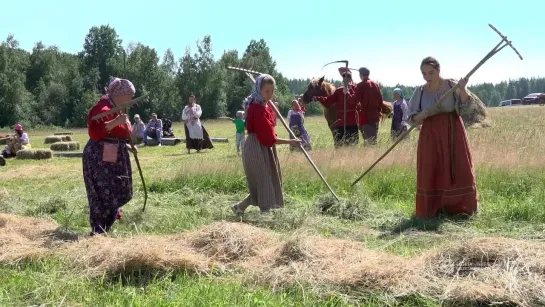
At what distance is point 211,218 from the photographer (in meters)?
6.25

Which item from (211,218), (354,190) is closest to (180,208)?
(211,218)

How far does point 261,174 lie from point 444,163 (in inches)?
72.2

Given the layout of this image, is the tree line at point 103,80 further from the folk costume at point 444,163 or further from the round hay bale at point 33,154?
the folk costume at point 444,163

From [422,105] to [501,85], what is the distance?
182409mm

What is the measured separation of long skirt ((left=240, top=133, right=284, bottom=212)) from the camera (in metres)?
6.25

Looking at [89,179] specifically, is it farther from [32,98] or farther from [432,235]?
[32,98]

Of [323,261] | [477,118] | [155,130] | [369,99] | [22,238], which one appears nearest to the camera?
[323,261]

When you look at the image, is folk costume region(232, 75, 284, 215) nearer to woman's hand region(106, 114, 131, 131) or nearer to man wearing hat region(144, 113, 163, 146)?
woman's hand region(106, 114, 131, 131)

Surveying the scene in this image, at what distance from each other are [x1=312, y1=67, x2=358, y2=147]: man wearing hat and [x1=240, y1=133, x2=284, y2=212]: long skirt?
181 inches

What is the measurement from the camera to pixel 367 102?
10680 millimetres

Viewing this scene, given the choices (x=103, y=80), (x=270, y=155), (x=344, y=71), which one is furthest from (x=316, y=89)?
(x=103, y=80)

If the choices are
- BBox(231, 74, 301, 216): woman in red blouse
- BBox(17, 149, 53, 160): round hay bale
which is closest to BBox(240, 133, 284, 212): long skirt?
BBox(231, 74, 301, 216): woman in red blouse

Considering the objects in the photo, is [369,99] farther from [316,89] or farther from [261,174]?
[261,174]

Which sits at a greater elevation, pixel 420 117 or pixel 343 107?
pixel 343 107
